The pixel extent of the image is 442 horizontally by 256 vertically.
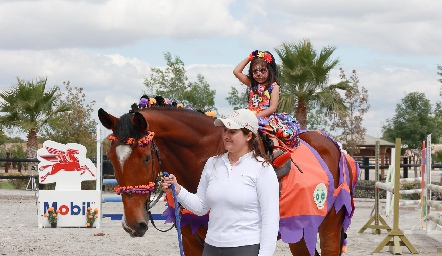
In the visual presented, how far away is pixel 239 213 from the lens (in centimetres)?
390

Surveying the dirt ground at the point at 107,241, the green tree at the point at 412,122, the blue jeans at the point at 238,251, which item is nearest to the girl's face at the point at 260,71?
the blue jeans at the point at 238,251

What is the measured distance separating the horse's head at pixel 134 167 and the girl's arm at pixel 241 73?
1.43 meters

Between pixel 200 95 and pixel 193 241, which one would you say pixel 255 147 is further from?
pixel 200 95

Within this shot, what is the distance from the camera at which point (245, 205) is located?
3.88 metres

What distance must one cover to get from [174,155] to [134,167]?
70 cm

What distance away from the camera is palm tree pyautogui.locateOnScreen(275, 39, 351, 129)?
24.3 metres

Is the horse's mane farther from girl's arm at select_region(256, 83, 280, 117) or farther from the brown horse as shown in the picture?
girl's arm at select_region(256, 83, 280, 117)

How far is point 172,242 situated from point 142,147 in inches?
296

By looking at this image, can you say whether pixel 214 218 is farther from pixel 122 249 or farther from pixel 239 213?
pixel 122 249

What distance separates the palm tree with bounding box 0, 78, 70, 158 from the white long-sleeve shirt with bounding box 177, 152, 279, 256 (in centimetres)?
2481

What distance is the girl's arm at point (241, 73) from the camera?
6020 millimetres

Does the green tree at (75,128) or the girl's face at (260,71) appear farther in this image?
the green tree at (75,128)

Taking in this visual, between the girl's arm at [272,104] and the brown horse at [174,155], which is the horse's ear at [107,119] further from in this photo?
the girl's arm at [272,104]

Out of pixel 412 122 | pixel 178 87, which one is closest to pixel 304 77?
pixel 178 87
